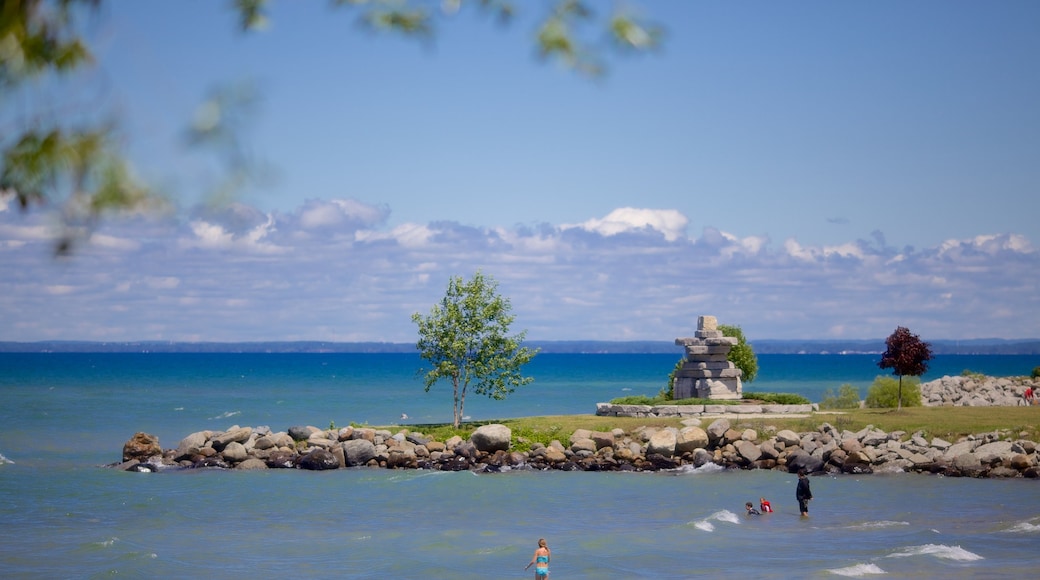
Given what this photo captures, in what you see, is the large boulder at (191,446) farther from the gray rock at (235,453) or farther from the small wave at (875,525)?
the small wave at (875,525)

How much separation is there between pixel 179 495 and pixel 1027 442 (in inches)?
1210

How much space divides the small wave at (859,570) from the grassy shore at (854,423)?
57.5ft

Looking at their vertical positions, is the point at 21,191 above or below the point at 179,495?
above

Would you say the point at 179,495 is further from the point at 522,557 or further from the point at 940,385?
the point at 940,385

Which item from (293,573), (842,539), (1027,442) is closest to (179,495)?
(293,573)

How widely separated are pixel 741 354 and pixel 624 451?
11836 millimetres

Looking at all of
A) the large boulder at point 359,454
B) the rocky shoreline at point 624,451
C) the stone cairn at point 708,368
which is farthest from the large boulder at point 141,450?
the stone cairn at point 708,368

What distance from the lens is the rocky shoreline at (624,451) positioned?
4112 centimetres

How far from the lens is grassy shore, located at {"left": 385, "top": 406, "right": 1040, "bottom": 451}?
43500 millimetres

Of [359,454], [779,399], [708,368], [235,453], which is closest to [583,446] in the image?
[708,368]

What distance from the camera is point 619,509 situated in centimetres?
3569

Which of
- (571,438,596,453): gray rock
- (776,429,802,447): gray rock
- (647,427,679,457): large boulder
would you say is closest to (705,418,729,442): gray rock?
(647,427,679,457): large boulder

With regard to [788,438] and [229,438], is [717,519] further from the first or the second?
[229,438]

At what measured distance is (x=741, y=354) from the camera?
53000 millimetres
